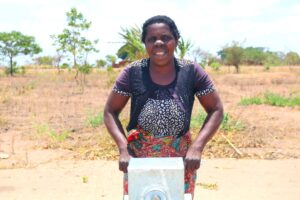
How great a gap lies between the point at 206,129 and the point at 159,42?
46 centimetres

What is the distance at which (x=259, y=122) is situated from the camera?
8984mm

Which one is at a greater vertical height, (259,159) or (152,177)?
(152,177)

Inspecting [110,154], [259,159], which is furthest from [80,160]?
[259,159]

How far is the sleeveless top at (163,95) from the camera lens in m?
2.23

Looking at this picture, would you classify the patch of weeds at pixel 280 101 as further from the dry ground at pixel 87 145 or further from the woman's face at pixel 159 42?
the woman's face at pixel 159 42

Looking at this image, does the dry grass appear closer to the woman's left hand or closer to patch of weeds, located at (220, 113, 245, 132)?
patch of weeds, located at (220, 113, 245, 132)

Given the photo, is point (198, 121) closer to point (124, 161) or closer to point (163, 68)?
point (163, 68)

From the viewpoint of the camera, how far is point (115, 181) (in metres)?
5.05

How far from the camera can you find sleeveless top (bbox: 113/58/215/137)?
223 cm

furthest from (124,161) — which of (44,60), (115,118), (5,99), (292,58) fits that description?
(44,60)

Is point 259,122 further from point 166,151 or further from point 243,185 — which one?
point 166,151

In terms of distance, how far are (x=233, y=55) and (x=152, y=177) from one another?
90.4 ft

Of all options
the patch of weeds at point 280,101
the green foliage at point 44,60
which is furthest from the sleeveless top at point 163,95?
the green foliage at point 44,60

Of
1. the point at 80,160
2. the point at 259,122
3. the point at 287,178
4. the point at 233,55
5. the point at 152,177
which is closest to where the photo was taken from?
the point at 152,177
